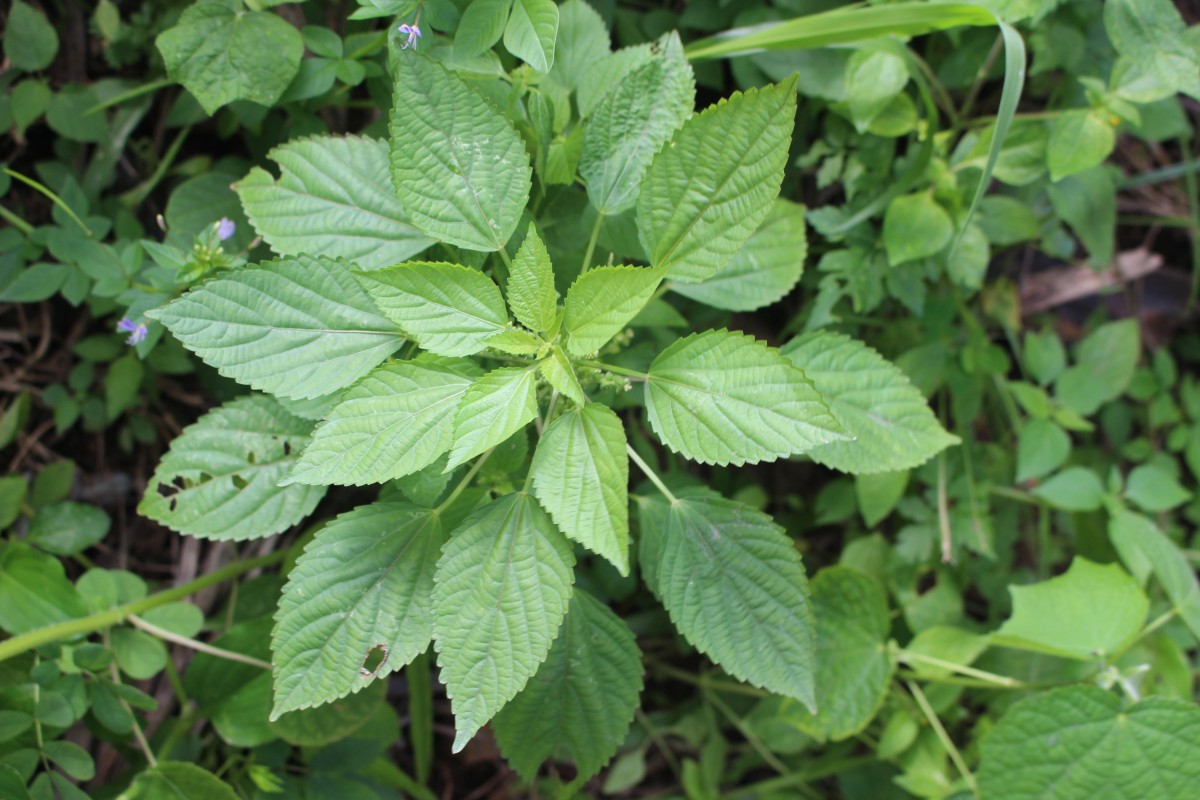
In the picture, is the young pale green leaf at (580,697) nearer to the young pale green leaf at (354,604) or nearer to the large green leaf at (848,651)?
the young pale green leaf at (354,604)

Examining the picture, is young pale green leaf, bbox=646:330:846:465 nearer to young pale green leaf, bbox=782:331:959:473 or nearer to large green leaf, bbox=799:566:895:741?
young pale green leaf, bbox=782:331:959:473

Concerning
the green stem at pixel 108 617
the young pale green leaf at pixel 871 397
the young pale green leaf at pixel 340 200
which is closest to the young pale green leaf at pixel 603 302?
the young pale green leaf at pixel 340 200

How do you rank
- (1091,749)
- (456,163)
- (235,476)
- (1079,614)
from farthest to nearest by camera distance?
1. (1079,614)
2. (1091,749)
3. (235,476)
4. (456,163)

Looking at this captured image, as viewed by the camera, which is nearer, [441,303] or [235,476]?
[441,303]

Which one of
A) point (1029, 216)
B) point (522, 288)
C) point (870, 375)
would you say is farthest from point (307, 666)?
point (1029, 216)

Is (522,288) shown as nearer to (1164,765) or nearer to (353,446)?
(353,446)

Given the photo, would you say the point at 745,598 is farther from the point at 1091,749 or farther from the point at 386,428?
the point at 1091,749

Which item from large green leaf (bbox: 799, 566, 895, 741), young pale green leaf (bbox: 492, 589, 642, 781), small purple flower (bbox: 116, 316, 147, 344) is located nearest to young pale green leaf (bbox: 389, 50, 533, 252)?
small purple flower (bbox: 116, 316, 147, 344)

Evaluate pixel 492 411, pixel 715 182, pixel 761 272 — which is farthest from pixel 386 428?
pixel 761 272
